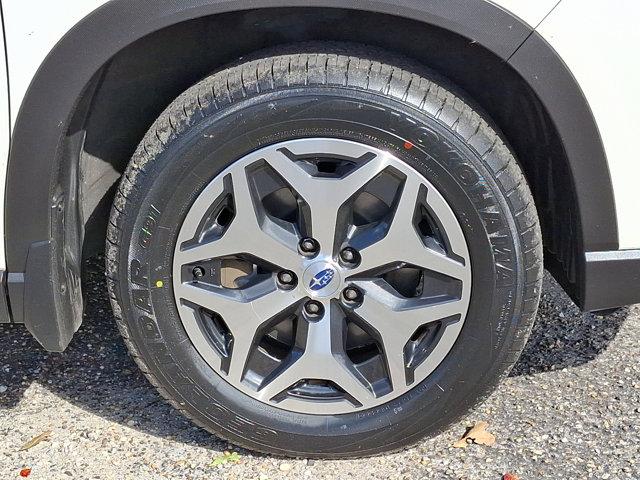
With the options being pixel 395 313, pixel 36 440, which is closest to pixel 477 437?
pixel 395 313

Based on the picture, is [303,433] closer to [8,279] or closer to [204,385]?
[204,385]

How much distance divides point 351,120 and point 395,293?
52 cm

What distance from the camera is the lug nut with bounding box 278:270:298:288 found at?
2570 millimetres

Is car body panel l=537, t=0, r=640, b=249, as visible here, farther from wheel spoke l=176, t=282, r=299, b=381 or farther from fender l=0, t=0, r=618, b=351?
wheel spoke l=176, t=282, r=299, b=381

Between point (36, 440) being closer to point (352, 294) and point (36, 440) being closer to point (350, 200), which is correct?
point (352, 294)

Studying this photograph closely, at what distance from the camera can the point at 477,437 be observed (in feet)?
9.36

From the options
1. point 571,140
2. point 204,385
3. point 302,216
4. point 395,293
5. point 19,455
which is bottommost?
point 19,455

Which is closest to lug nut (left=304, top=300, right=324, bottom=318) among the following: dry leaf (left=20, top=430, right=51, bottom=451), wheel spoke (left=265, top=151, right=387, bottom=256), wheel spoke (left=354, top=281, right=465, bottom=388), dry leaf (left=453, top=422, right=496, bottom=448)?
wheel spoke (left=354, top=281, right=465, bottom=388)

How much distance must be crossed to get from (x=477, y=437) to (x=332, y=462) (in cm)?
45

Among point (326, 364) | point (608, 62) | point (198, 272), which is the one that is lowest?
point (326, 364)

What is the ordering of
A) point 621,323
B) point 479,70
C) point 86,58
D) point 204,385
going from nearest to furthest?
1. point 86,58
2. point 479,70
3. point 204,385
4. point 621,323

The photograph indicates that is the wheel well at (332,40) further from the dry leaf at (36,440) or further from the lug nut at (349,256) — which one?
the dry leaf at (36,440)

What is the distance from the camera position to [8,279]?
2562mm

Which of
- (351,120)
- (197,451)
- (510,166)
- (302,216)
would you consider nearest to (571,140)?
(510,166)
